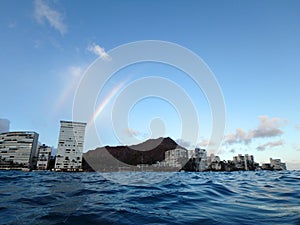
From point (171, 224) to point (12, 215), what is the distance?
3909 mm

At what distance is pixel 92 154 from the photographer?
17775cm

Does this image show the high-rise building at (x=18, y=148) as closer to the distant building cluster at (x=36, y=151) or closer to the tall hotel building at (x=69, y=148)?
the distant building cluster at (x=36, y=151)

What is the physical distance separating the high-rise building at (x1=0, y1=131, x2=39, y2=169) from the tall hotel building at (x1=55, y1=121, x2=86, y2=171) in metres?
20.2

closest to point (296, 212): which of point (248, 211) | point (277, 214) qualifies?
point (277, 214)

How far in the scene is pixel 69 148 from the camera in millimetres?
137625

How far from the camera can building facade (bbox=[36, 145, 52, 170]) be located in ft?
452

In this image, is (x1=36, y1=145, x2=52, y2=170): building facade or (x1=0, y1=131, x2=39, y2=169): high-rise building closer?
(x1=0, y1=131, x2=39, y2=169): high-rise building

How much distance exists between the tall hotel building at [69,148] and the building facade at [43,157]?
1320cm

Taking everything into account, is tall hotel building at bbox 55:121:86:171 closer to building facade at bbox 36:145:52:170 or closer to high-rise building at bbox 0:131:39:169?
building facade at bbox 36:145:52:170

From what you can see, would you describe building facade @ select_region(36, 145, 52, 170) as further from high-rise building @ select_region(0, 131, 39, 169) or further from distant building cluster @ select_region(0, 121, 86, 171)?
high-rise building @ select_region(0, 131, 39, 169)

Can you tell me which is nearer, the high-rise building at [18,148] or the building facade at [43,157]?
the high-rise building at [18,148]

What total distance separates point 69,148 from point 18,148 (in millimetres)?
34480

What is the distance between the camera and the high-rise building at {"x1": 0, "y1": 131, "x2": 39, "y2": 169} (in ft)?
434

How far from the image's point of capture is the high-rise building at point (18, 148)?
132 meters
